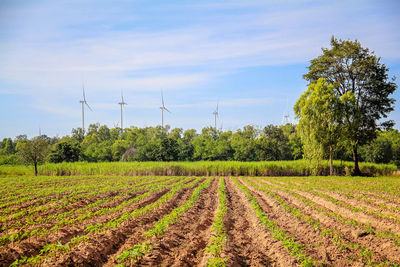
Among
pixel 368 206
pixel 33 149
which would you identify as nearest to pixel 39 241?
pixel 368 206

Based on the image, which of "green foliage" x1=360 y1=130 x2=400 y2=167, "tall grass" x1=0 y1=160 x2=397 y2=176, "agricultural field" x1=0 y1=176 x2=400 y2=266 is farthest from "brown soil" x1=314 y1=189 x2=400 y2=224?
"green foliage" x1=360 y1=130 x2=400 y2=167

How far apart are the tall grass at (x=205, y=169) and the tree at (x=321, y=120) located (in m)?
10.1

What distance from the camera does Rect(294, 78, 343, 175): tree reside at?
3741cm

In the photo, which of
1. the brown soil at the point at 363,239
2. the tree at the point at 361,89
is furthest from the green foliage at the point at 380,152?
the brown soil at the point at 363,239

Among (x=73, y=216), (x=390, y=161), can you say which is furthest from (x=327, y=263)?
(x=390, y=161)

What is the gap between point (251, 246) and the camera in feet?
31.3

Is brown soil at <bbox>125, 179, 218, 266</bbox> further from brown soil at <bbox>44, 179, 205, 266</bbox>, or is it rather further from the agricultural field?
brown soil at <bbox>44, 179, 205, 266</bbox>

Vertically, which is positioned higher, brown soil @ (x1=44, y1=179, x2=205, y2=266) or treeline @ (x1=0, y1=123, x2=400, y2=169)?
treeline @ (x1=0, y1=123, x2=400, y2=169)

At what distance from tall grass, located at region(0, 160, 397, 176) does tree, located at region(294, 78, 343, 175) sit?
10.1 m

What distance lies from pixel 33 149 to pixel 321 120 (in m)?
43.4

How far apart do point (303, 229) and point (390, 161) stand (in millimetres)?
74646

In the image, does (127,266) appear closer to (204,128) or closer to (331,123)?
(331,123)

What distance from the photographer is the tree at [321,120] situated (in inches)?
1473

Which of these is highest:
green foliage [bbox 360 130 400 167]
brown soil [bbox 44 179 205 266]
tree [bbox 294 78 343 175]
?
tree [bbox 294 78 343 175]
